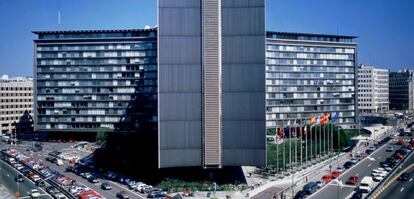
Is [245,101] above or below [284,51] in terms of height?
below

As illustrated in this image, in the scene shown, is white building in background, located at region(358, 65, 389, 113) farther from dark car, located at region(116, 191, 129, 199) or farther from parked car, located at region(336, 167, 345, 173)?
dark car, located at region(116, 191, 129, 199)

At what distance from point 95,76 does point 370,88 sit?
133936mm

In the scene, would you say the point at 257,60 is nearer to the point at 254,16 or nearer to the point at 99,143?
the point at 254,16

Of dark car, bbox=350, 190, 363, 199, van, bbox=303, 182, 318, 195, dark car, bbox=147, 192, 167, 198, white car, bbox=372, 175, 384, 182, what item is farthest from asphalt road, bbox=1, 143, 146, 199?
white car, bbox=372, 175, 384, 182

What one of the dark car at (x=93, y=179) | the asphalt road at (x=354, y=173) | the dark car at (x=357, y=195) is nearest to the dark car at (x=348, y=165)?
the asphalt road at (x=354, y=173)

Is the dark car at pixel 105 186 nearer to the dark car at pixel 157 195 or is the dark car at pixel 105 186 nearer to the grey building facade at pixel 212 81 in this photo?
the dark car at pixel 157 195

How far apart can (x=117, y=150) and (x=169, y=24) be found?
33369 millimetres

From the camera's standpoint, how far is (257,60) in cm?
6444

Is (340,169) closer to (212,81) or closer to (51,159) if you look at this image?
(212,81)

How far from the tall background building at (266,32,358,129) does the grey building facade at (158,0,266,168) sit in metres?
49.7

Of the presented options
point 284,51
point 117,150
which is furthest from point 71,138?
point 284,51

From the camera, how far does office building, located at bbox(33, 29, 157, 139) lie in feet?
366

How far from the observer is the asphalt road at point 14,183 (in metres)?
63.6

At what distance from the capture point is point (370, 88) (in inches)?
7382
